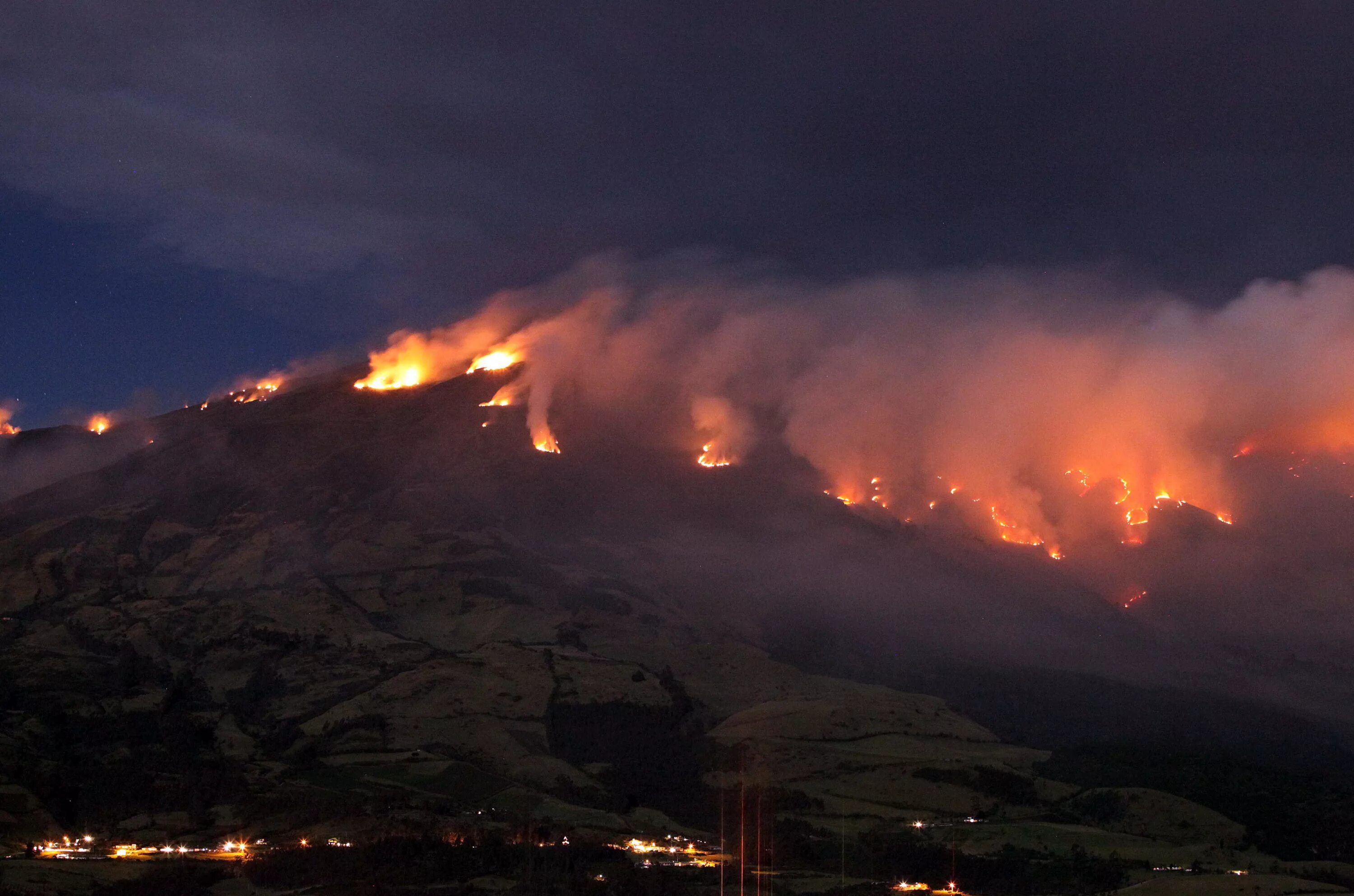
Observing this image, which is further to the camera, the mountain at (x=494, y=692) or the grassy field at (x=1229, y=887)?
the mountain at (x=494, y=692)

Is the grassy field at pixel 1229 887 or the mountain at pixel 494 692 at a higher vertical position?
the mountain at pixel 494 692

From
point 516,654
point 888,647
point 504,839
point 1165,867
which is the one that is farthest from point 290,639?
point 1165,867

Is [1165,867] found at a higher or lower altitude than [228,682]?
lower

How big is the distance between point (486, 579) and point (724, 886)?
96.7 metres

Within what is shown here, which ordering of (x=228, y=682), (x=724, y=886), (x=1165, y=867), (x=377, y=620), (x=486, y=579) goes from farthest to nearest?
(x=486, y=579)
(x=377, y=620)
(x=228, y=682)
(x=1165, y=867)
(x=724, y=886)

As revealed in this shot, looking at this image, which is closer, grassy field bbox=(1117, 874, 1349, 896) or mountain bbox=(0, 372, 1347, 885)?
grassy field bbox=(1117, 874, 1349, 896)

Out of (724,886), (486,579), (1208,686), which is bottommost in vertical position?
(724,886)

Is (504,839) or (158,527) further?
(158,527)

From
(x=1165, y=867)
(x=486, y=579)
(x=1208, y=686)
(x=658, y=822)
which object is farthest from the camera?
(x=1208, y=686)

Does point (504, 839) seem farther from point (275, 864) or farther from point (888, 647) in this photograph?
point (888, 647)

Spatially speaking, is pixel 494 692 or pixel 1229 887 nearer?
pixel 1229 887

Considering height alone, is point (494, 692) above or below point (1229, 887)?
above

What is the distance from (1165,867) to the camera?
283ft

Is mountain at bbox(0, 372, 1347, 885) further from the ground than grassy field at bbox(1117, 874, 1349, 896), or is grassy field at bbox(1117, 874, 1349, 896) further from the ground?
mountain at bbox(0, 372, 1347, 885)
